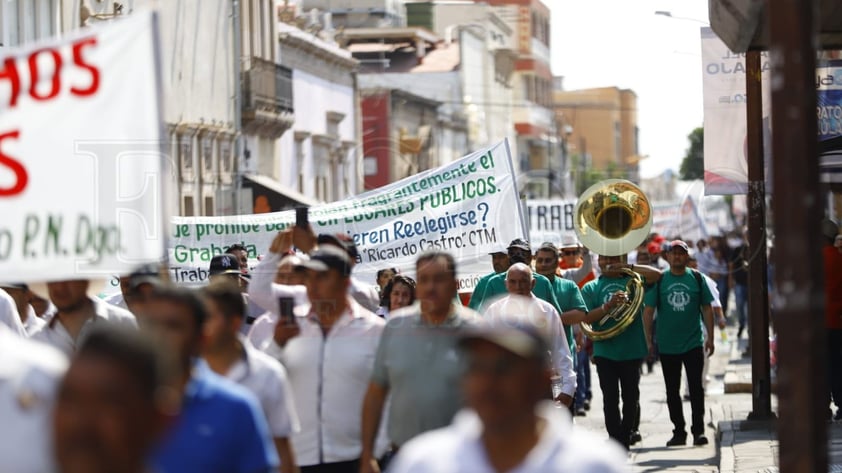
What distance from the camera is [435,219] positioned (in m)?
14.4

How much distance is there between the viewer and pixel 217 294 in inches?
274

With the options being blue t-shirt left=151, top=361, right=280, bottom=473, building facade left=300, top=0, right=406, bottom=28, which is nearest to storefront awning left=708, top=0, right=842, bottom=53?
blue t-shirt left=151, top=361, right=280, bottom=473

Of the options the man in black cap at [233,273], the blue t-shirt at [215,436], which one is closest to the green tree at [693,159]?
the man in black cap at [233,273]

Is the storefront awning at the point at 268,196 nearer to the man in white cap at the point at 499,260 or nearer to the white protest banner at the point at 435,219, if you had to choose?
the white protest banner at the point at 435,219

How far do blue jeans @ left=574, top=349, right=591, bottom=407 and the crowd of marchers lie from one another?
13.5 ft

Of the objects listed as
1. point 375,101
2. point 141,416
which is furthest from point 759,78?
point 375,101

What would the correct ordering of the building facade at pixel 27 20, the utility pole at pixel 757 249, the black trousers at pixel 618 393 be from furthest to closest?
the building facade at pixel 27 20
the utility pole at pixel 757 249
the black trousers at pixel 618 393

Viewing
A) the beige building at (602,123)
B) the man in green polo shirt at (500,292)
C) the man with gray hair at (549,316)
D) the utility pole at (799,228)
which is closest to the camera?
the utility pole at (799,228)

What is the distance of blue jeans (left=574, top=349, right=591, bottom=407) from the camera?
17672 mm

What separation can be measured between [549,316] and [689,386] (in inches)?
153

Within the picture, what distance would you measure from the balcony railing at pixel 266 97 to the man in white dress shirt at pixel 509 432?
108 ft

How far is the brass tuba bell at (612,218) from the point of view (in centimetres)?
1539

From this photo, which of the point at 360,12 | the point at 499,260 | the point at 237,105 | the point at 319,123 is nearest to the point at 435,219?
the point at 499,260

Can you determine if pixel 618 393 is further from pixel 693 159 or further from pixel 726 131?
pixel 693 159
